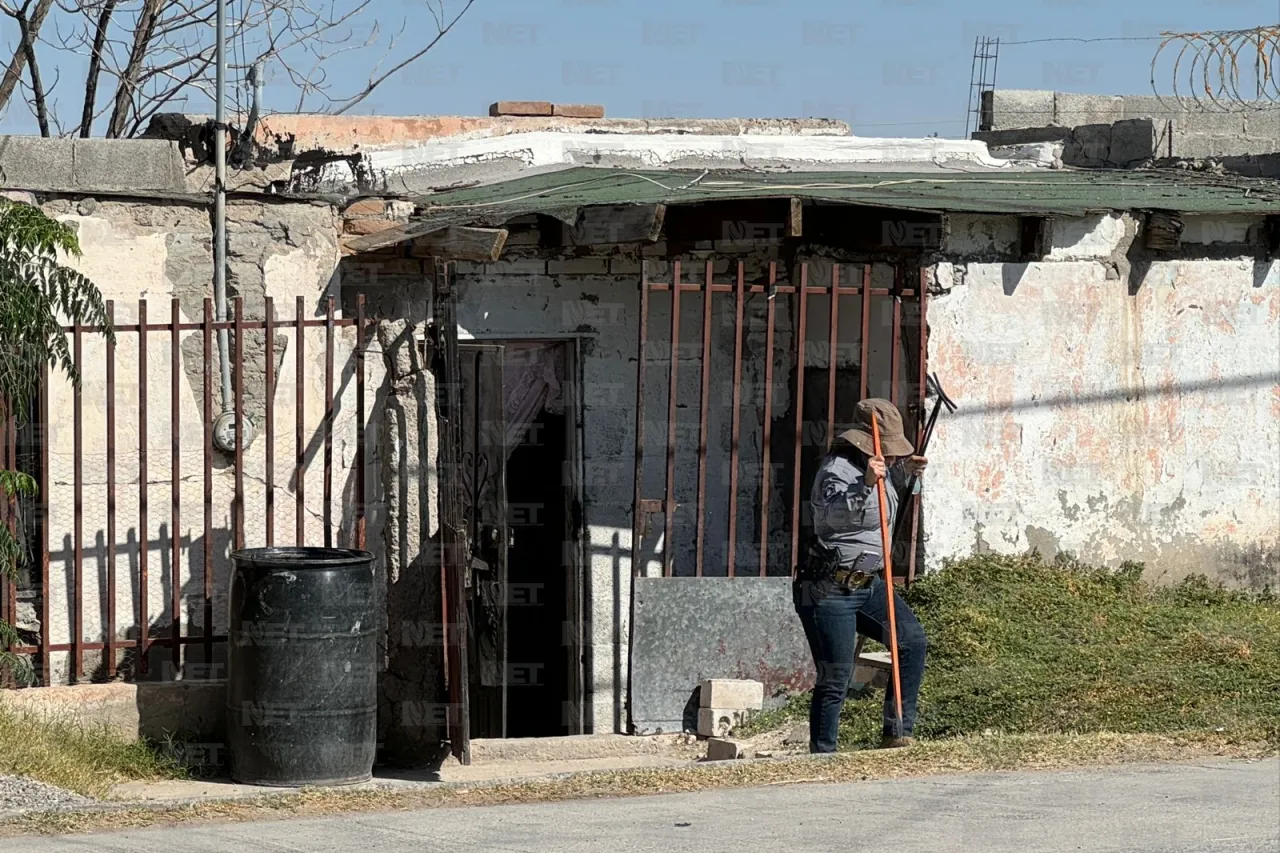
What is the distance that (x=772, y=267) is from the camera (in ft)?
30.0

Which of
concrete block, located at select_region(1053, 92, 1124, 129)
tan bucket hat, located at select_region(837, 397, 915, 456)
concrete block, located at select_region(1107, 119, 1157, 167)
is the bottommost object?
tan bucket hat, located at select_region(837, 397, 915, 456)

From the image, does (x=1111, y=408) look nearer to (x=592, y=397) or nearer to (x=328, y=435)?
(x=592, y=397)

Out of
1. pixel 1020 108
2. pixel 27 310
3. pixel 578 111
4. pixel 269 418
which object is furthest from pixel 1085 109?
pixel 27 310

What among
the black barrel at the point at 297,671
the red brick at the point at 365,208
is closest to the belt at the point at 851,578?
the black barrel at the point at 297,671

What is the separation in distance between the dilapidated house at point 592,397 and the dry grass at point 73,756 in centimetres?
41

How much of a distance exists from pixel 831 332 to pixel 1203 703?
268 cm

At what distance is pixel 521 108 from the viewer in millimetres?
11617

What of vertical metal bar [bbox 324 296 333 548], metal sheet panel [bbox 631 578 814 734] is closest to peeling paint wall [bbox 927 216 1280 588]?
metal sheet panel [bbox 631 578 814 734]

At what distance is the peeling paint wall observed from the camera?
9695 mm

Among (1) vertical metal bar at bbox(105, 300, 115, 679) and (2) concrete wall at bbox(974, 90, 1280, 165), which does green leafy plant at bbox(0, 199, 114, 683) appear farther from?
(2) concrete wall at bbox(974, 90, 1280, 165)

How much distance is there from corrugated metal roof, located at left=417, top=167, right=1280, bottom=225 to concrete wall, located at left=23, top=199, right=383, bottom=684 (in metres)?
0.86

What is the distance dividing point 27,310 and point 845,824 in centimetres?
395

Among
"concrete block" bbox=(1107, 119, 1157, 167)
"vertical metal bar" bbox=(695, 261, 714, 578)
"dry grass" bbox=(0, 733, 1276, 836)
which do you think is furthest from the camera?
"concrete block" bbox=(1107, 119, 1157, 167)

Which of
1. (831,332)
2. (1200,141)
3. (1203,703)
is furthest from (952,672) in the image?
(1200,141)
